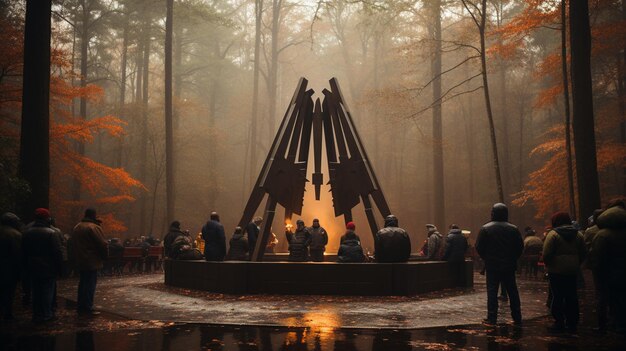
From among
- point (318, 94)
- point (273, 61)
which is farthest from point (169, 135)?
point (318, 94)

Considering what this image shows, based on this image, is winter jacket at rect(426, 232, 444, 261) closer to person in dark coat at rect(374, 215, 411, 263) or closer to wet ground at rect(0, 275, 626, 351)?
person in dark coat at rect(374, 215, 411, 263)

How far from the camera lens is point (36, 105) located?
14.3 m

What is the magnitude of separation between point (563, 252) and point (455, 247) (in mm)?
6669

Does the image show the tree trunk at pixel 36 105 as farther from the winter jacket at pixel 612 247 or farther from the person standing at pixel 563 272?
the winter jacket at pixel 612 247

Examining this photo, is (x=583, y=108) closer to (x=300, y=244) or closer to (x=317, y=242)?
(x=317, y=242)

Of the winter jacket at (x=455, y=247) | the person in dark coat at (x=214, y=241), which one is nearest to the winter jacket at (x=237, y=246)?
the person in dark coat at (x=214, y=241)

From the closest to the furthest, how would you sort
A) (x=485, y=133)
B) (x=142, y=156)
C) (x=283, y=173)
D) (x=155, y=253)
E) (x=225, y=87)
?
(x=283, y=173) < (x=155, y=253) < (x=142, y=156) < (x=485, y=133) < (x=225, y=87)

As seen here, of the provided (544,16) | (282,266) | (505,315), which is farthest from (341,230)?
(505,315)

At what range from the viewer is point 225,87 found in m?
48.9

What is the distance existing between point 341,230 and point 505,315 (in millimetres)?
32572

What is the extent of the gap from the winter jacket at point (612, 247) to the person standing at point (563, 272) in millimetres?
346

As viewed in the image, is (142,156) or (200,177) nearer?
(142,156)

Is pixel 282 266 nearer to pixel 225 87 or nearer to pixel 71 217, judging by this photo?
pixel 71 217

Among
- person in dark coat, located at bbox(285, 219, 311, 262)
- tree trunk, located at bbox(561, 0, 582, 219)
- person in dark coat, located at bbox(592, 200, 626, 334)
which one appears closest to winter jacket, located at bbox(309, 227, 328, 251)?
person in dark coat, located at bbox(285, 219, 311, 262)
